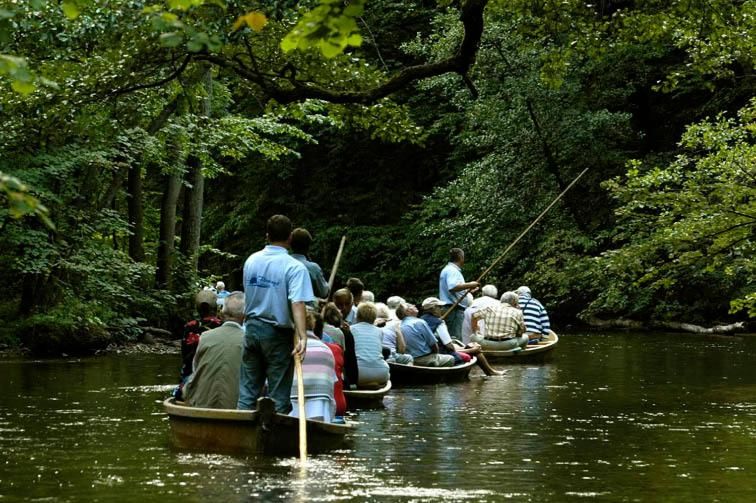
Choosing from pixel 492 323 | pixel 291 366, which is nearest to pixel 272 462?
pixel 291 366

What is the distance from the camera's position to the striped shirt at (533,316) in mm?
21461

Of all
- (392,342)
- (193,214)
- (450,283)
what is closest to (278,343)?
(392,342)

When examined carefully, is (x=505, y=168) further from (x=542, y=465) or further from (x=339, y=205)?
(x=542, y=465)

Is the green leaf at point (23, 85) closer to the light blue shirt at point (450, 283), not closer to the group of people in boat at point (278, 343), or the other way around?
the group of people in boat at point (278, 343)

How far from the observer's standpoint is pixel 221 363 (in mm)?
9570

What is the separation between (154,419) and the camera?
1185 cm

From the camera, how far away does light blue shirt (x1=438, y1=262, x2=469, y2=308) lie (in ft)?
60.5

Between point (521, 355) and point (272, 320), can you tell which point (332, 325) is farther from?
point (521, 355)

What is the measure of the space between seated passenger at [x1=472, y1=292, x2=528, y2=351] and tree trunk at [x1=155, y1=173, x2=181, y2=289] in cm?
897

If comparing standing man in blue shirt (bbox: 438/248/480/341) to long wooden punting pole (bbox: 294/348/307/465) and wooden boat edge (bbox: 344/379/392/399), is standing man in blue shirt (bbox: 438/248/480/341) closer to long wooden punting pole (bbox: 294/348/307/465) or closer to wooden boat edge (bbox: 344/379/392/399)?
wooden boat edge (bbox: 344/379/392/399)

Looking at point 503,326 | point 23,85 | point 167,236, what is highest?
point 167,236

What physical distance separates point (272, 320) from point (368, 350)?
166 inches

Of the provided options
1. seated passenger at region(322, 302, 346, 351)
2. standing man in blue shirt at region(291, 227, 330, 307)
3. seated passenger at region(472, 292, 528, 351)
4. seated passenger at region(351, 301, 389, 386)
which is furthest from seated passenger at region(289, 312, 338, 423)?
seated passenger at region(472, 292, 528, 351)

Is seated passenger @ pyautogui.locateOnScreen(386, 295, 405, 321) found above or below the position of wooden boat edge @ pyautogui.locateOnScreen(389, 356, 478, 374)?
above
